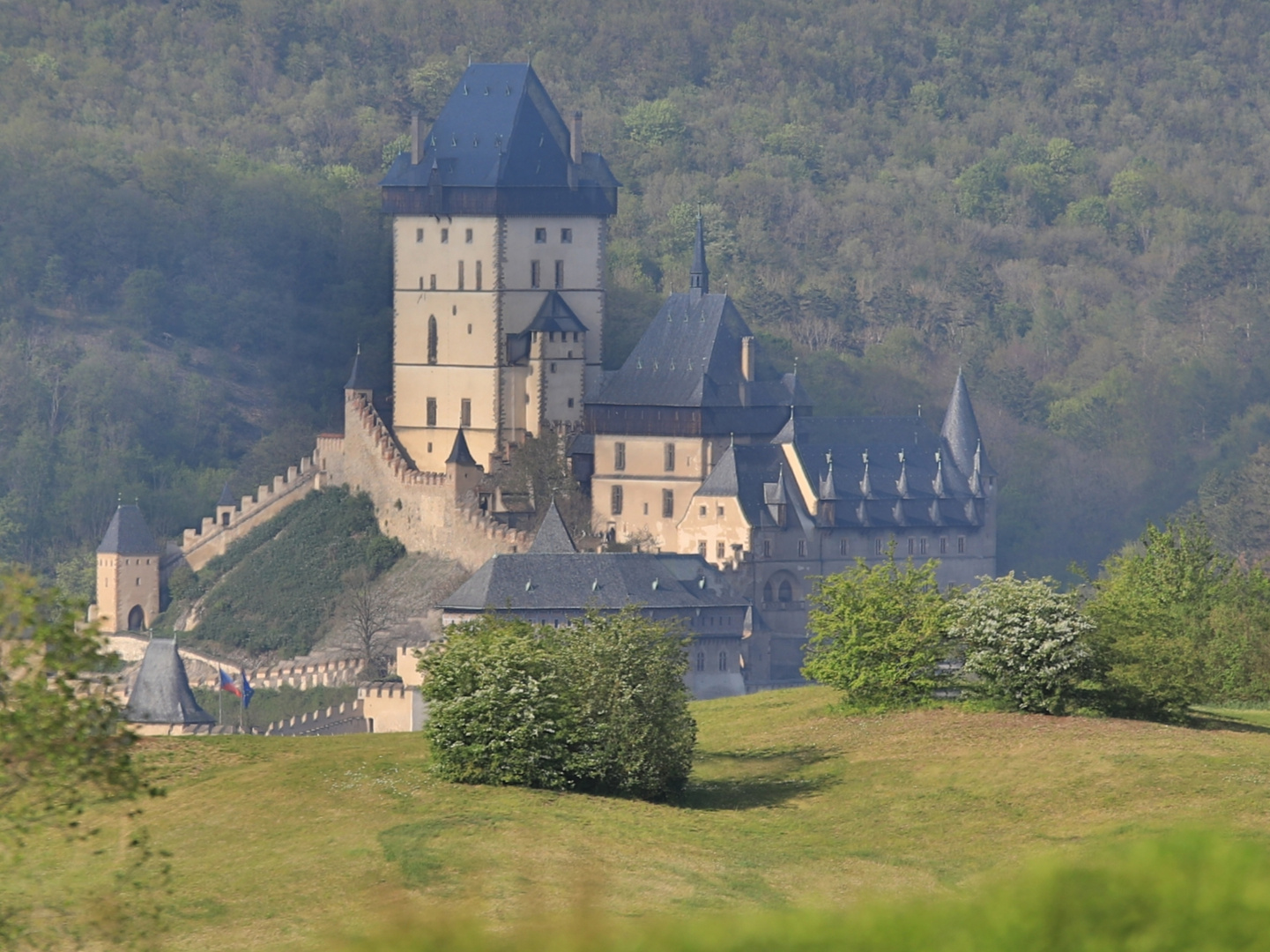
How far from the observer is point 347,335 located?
145m

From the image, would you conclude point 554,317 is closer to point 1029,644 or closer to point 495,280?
point 495,280

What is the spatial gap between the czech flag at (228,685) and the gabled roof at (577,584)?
7901mm

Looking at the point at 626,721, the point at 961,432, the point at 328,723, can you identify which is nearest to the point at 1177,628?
the point at 626,721

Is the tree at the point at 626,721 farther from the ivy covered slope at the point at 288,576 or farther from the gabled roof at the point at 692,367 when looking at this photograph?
the gabled roof at the point at 692,367

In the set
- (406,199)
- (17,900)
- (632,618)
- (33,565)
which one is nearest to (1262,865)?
(17,900)

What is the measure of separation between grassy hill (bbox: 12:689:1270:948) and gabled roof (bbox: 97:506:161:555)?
75.6 meters

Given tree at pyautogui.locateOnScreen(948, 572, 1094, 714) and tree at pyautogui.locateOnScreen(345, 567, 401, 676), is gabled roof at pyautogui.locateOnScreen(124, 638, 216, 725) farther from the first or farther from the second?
tree at pyautogui.locateOnScreen(948, 572, 1094, 714)

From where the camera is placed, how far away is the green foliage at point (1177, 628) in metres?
44.0

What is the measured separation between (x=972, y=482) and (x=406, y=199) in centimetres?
2493

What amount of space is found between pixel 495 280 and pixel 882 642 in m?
75.0

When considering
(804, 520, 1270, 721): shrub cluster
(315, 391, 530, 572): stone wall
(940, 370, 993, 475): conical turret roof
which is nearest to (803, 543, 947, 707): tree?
(804, 520, 1270, 721): shrub cluster

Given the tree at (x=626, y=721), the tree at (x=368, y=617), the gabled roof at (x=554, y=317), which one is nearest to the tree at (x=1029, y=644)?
the tree at (x=626, y=721)

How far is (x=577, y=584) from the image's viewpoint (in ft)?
326

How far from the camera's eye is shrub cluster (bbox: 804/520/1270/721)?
43.8m
